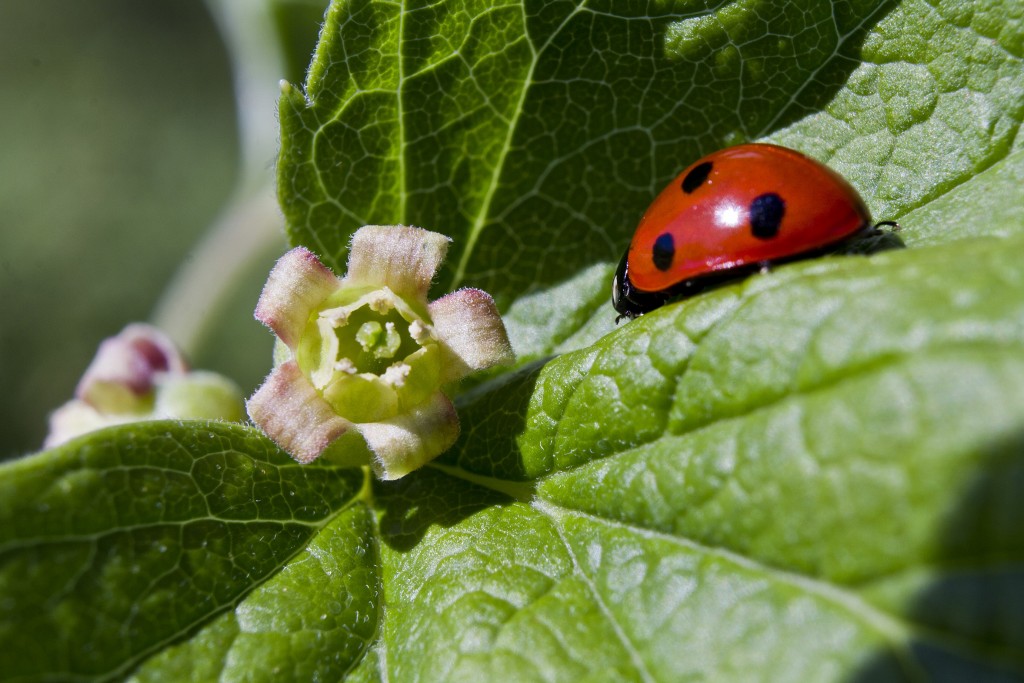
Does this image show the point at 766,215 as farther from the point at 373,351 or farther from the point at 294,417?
the point at 294,417

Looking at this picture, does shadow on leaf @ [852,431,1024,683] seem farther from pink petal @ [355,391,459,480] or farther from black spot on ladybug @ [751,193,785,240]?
pink petal @ [355,391,459,480]

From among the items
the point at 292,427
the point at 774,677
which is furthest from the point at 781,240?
the point at 292,427

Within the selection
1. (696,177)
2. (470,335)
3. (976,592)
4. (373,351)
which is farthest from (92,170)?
(976,592)

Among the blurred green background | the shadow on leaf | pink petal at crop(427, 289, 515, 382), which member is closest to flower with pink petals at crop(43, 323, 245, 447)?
pink petal at crop(427, 289, 515, 382)

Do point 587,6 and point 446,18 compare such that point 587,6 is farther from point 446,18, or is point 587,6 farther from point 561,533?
point 561,533

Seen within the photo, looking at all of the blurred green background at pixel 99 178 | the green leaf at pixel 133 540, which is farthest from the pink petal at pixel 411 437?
the blurred green background at pixel 99 178
